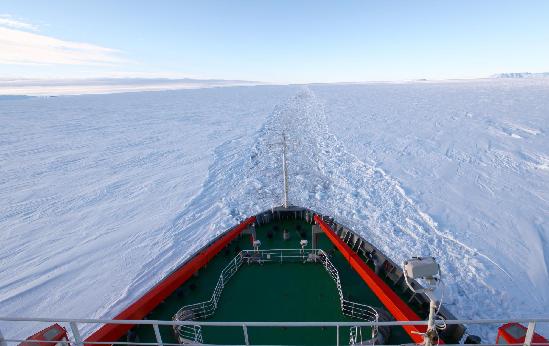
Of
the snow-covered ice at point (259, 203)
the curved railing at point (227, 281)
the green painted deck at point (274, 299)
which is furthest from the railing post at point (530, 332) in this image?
the snow-covered ice at point (259, 203)

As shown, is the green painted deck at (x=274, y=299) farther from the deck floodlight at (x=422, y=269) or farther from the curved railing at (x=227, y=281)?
the deck floodlight at (x=422, y=269)

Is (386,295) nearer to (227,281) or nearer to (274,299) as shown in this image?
(274,299)

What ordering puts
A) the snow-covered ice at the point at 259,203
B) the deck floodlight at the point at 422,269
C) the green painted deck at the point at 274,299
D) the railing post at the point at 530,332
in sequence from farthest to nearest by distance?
the snow-covered ice at the point at 259,203 < the green painted deck at the point at 274,299 < the railing post at the point at 530,332 < the deck floodlight at the point at 422,269

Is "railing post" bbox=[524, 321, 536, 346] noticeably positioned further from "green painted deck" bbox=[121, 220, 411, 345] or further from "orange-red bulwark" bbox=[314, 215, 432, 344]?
"green painted deck" bbox=[121, 220, 411, 345]

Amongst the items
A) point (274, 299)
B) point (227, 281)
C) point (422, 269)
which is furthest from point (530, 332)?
point (227, 281)

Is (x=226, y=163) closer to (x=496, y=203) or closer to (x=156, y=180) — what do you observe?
(x=156, y=180)

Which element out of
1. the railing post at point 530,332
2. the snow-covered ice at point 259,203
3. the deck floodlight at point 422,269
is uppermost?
the deck floodlight at point 422,269

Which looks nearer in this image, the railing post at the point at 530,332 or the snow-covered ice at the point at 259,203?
the railing post at the point at 530,332

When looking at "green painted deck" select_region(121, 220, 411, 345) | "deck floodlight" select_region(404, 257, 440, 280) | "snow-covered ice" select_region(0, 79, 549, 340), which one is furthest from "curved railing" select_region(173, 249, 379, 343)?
"snow-covered ice" select_region(0, 79, 549, 340)
